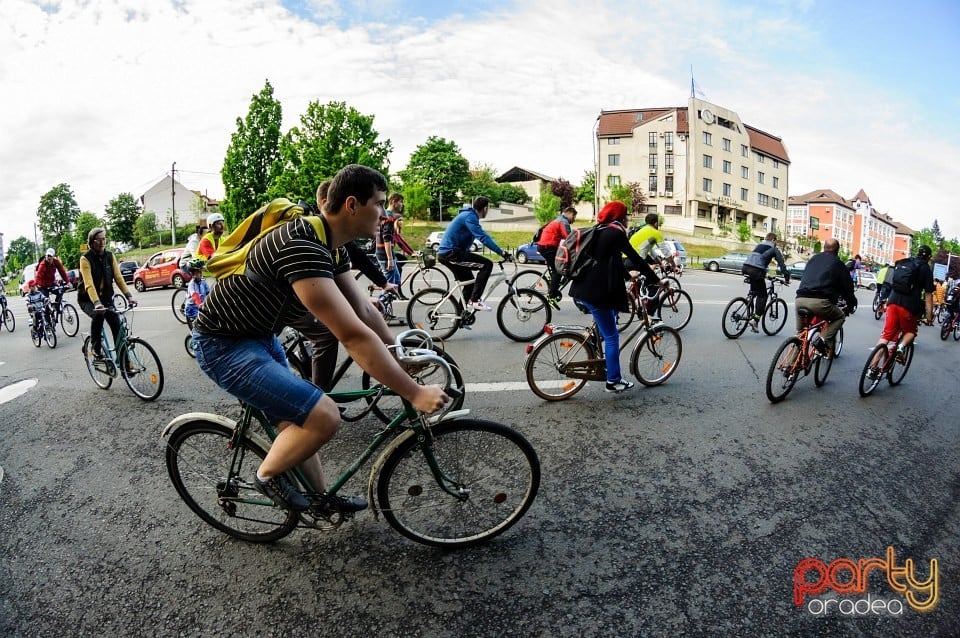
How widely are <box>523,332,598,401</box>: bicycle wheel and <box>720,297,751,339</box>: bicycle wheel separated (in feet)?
14.4

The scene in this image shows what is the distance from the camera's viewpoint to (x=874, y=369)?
6.02m

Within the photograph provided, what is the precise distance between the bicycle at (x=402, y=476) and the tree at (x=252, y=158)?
43.1m

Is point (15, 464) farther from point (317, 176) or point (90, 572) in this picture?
point (317, 176)

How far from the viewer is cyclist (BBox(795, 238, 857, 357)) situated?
19.1 ft

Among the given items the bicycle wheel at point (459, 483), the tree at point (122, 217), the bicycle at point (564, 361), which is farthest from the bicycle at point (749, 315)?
the tree at point (122, 217)

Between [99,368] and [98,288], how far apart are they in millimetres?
914

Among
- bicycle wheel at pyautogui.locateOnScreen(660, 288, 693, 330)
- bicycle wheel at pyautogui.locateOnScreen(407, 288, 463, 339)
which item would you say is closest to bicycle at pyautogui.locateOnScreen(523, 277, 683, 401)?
bicycle wheel at pyautogui.locateOnScreen(407, 288, 463, 339)

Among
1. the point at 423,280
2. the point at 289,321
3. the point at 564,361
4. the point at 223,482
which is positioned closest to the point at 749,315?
the point at 564,361

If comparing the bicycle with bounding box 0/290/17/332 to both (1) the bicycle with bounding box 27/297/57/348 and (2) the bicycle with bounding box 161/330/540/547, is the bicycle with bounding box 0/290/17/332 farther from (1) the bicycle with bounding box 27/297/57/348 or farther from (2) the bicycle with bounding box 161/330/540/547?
(2) the bicycle with bounding box 161/330/540/547

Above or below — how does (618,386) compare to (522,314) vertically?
below

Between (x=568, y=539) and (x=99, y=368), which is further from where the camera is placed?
(x=99, y=368)

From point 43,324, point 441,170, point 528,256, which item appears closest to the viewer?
point 43,324

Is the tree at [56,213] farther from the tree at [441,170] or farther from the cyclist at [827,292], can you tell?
the cyclist at [827,292]

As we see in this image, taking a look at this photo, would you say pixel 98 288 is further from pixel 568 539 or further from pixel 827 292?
pixel 827 292
